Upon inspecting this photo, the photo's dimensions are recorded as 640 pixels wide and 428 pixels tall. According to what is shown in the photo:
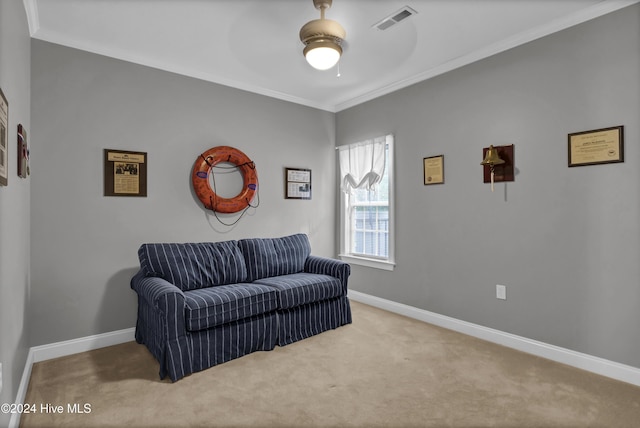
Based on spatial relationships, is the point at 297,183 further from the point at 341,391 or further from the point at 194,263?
the point at 341,391

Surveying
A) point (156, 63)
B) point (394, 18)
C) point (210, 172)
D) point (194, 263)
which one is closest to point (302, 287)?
point (194, 263)

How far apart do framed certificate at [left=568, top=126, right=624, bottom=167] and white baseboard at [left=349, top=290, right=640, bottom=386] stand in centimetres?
143

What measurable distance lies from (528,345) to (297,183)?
9.51 feet

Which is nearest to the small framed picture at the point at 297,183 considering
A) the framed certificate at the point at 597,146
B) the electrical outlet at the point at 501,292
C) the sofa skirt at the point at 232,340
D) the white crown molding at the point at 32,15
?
the sofa skirt at the point at 232,340

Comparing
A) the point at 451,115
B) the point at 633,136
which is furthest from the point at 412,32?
the point at 633,136

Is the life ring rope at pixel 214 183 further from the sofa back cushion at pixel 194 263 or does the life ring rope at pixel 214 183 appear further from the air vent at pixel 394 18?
the air vent at pixel 394 18

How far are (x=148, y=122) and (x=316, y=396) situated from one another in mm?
2797

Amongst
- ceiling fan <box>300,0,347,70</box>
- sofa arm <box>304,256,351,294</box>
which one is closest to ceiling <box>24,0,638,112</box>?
ceiling fan <box>300,0,347,70</box>

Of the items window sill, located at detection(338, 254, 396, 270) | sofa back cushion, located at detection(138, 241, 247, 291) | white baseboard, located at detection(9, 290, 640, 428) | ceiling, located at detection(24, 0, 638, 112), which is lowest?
white baseboard, located at detection(9, 290, 640, 428)

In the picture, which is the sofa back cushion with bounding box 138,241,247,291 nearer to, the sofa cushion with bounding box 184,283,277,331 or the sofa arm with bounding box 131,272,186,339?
the sofa cushion with bounding box 184,283,277,331

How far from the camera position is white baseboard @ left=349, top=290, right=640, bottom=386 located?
241 cm

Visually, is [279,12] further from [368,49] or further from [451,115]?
[451,115]

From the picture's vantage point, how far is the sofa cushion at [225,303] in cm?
253

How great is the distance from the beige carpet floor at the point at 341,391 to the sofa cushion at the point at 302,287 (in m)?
0.40
